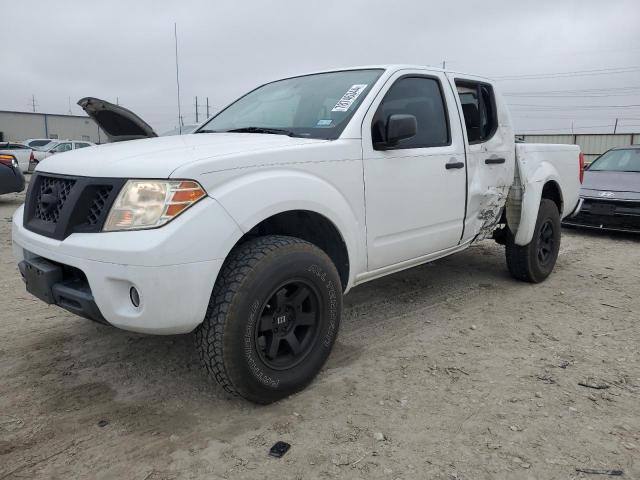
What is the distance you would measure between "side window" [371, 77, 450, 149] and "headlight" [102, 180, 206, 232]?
144 cm

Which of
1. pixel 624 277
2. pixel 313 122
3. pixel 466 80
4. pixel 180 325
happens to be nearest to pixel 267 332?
pixel 180 325

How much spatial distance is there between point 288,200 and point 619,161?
8.01 m

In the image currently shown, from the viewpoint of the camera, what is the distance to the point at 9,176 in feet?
30.7

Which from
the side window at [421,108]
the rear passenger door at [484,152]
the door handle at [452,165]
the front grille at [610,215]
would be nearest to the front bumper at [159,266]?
the side window at [421,108]

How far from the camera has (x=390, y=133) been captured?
2.98m

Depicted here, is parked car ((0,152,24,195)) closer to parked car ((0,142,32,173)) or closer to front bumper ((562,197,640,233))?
parked car ((0,142,32,173))

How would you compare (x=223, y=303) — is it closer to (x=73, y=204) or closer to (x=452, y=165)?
(x=73, y=204)

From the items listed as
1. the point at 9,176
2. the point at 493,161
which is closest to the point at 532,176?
the point at 493,161

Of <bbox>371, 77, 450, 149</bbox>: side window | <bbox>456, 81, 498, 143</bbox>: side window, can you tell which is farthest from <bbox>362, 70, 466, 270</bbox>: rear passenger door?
<bbox>456, 81, 498, 143</bbox>: side window

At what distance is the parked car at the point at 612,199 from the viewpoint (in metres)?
7.11

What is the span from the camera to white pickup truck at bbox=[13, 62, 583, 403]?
2.21m

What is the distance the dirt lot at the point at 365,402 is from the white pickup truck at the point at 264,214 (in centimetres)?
33

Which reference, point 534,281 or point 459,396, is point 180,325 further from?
point 534,281

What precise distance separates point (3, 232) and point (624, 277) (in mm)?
8199
